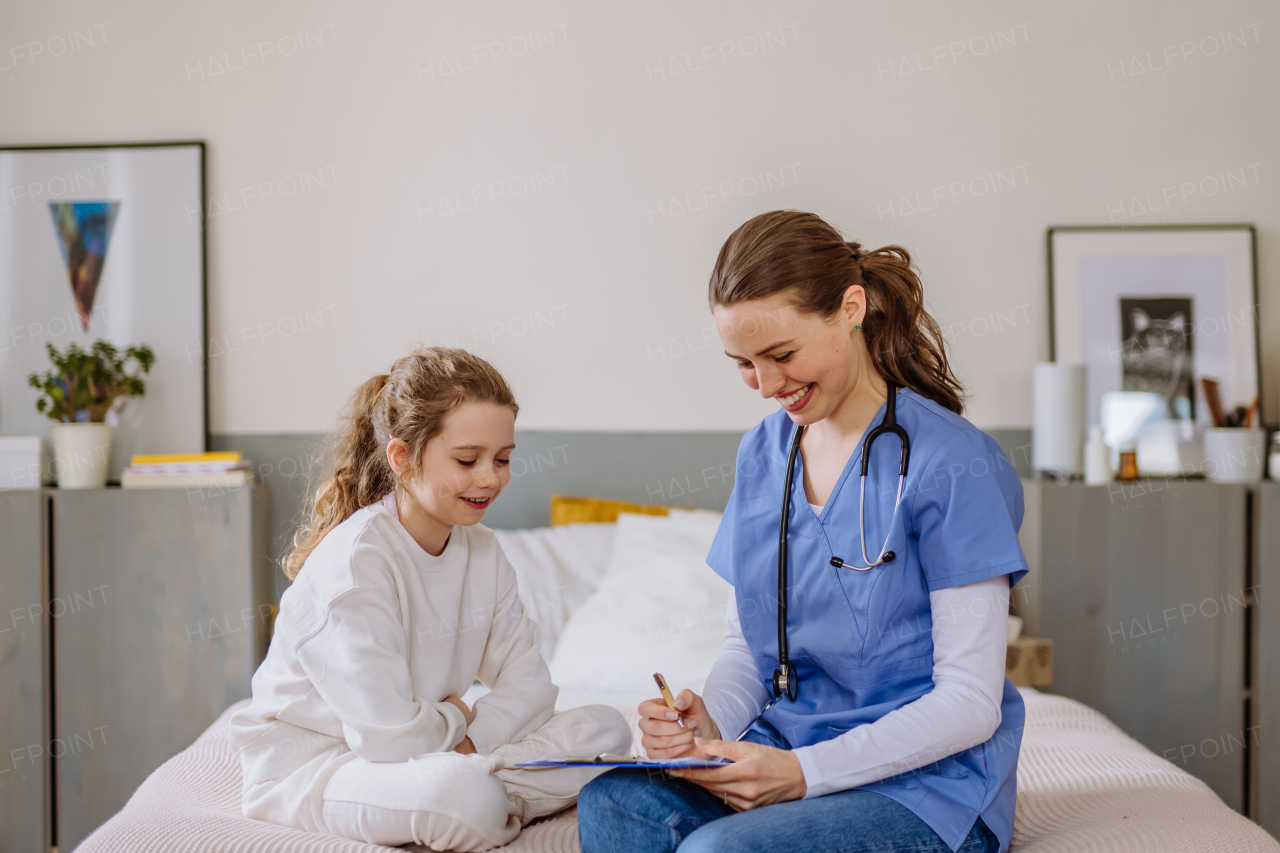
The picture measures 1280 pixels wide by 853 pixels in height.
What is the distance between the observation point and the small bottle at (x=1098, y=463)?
8.52ft

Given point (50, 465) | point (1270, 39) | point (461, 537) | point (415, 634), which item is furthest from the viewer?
point (1270, 39)

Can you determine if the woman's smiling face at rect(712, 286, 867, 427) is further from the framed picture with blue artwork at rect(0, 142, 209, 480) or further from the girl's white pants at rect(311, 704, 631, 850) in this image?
the framed picture with blue artwork at rect(0, 142, 209, 480)

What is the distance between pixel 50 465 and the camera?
266 cm

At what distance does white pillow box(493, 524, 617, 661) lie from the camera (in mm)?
2420

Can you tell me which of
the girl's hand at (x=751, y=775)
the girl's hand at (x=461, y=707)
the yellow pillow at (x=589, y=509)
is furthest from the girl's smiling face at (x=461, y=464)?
the yellow pillow at (x=589, y=509)

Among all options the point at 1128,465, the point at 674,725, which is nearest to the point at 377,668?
the point at 674,725

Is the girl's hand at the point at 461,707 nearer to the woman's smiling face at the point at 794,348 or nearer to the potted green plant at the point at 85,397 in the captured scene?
the woman's smiling face at the point at 794,348

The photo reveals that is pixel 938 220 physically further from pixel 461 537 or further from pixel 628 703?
pixel 461 537

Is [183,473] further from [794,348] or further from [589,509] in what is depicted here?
[794,348]

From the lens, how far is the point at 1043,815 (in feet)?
4.65

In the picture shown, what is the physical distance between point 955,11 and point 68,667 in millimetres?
2988

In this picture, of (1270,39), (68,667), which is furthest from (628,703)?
(1270,39)

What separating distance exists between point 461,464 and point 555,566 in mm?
1088

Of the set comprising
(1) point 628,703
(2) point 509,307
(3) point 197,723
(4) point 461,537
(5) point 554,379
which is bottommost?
(3) point 197,723
